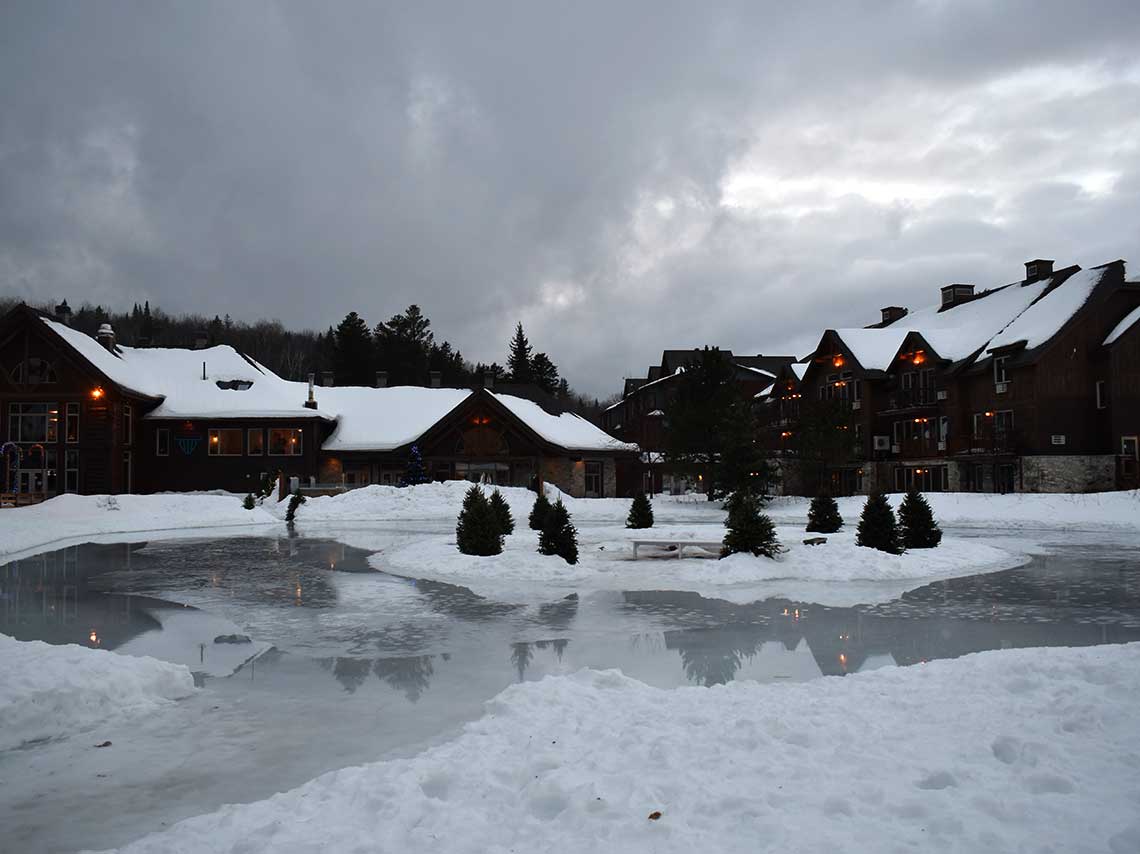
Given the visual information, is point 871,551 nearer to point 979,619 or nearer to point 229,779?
point 979,619

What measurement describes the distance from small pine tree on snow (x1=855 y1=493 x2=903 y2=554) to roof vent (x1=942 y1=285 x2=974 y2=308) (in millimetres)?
41980

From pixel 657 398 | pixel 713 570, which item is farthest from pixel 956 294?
pixel 713 570

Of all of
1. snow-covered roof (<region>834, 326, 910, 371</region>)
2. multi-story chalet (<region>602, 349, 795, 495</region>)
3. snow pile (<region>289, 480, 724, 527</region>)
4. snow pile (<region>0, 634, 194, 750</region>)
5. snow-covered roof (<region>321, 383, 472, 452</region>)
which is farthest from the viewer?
multi-story chalet (<region>602, 349, 795, 495</region>)

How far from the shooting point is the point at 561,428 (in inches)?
2148

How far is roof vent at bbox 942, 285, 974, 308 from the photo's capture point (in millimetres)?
56237

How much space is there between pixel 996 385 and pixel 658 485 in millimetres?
33304

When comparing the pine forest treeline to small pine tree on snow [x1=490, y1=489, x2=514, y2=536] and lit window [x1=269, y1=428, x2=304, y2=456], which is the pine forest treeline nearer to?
lit window [x1=269, y1=428, x2=304, y2=456]

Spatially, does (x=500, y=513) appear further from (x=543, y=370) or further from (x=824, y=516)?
(x=543, y=370)

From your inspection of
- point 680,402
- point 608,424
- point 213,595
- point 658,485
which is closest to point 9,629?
point 213,595

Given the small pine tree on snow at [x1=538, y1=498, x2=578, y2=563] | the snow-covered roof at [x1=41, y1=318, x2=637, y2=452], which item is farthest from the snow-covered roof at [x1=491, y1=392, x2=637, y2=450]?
the small pine tree on snow at [x1=538, y1=498, x2=578, y2=563]

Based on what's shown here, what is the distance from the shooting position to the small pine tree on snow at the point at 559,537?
18719 mm

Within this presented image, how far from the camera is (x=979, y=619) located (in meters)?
12.2

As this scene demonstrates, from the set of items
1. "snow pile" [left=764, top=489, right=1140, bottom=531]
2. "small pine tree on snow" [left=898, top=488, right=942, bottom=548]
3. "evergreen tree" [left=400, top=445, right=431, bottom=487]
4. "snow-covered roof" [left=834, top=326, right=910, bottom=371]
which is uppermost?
"snow-covered roof" [left=834, top=326, right=910, bottom=371]

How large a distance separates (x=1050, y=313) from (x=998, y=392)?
477 centimetres
